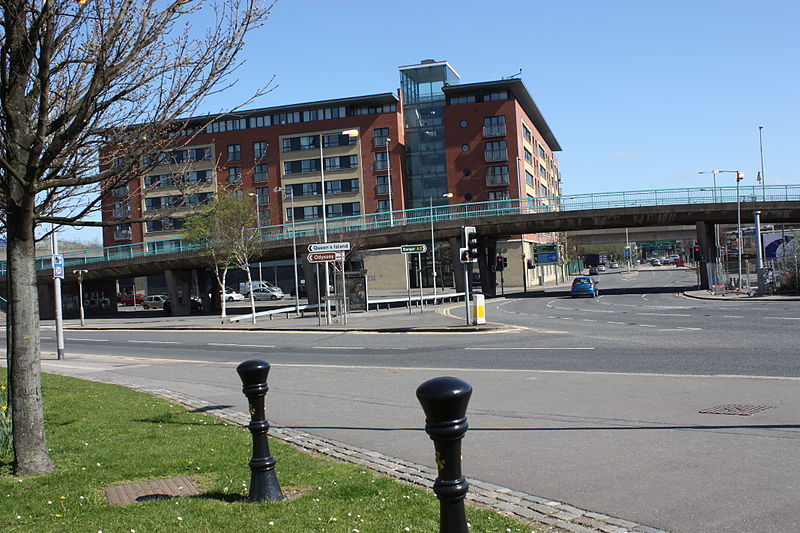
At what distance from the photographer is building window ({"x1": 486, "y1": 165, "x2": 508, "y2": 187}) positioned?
262 ft

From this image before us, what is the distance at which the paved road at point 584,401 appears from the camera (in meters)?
6.32

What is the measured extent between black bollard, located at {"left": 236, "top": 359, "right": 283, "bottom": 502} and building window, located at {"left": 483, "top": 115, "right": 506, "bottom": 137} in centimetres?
7577

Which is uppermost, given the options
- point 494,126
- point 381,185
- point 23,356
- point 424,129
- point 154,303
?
point 424,129

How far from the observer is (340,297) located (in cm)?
3741

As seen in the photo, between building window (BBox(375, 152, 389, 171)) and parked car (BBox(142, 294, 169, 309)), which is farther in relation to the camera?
building window (BBox(375, 152, 389, 171))

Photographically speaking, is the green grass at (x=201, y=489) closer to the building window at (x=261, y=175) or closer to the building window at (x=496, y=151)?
the building window at (x=496, y=151)

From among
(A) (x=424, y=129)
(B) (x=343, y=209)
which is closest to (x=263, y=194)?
(B) (x=343, y=209)

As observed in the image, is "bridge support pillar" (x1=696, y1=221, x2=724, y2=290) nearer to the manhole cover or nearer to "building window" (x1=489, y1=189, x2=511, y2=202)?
"building window" (x1=489, y1=189, x2=511, y2=202)

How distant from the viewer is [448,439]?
11.9 feet

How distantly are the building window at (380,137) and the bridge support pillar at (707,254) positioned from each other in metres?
36.3

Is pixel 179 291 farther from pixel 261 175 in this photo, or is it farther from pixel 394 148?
pixel 394 148

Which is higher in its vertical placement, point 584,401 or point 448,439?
point 448,439

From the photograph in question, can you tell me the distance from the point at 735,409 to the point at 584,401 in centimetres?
206

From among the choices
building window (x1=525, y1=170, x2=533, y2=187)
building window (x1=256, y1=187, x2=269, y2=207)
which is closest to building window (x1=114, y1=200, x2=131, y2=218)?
building window (x1=256, y1=187, x2=269, y2=207)
